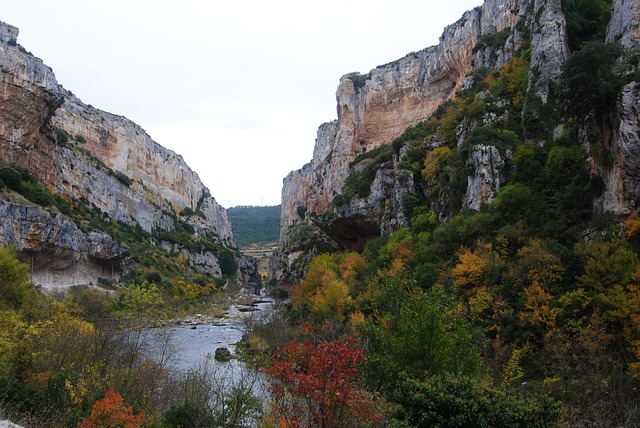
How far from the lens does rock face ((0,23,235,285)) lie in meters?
49.1

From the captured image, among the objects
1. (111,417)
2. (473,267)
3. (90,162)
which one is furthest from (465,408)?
(90,162)

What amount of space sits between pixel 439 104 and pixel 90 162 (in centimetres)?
5846

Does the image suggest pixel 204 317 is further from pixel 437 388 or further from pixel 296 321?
pixel 437 388

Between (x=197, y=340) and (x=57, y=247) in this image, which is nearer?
(x=197, y=340)

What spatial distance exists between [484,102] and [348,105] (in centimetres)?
4131

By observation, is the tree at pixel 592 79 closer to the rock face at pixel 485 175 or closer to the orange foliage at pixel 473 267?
the rock face at pixel 485 175

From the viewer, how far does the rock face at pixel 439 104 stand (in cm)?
2136

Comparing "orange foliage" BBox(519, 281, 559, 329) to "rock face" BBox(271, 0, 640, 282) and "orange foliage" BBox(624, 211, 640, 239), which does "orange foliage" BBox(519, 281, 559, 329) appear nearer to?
"orange foliage" BBox(624, 211, 640, 239)

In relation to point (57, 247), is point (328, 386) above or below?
below

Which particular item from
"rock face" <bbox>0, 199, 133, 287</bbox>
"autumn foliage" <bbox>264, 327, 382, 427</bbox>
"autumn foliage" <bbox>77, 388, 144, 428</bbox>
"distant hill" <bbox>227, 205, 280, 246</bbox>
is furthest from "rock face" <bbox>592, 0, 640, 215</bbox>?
"distant hill" <bbox>227, 205, 280, 246</bbox>

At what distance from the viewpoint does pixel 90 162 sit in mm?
78625

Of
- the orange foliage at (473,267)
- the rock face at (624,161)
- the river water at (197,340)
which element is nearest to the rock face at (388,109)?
the river water at (197,340)

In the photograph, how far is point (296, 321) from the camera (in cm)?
4075

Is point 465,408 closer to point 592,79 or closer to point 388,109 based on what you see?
point 592,79
